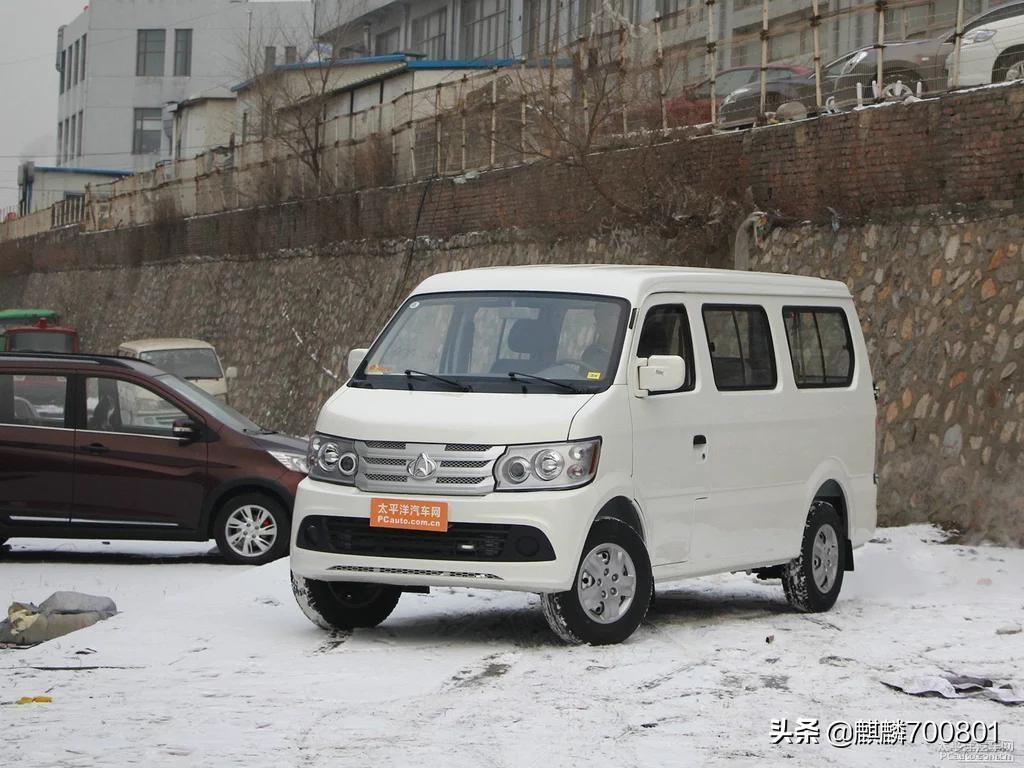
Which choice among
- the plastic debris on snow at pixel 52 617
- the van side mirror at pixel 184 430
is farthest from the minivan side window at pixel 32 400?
the plastic debris on snow at pixel 52 617

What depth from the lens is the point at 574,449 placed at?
8695 mm

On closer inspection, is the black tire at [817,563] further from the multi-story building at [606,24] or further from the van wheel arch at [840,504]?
the multi-story building at [606,24]

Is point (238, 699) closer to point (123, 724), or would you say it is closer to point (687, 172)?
point (123, 724)

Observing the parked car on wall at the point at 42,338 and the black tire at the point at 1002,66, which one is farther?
the parked car on wall at the point at 42,338

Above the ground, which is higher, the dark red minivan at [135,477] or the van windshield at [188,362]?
the van windshield at [188,362]

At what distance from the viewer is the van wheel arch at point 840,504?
1116 centimetres

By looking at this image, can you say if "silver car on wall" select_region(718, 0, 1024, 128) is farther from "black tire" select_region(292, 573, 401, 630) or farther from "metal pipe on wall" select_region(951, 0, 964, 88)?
"black tire" select_region(292, 573, 401, 630)

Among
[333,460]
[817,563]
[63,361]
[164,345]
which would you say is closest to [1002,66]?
[817,563]

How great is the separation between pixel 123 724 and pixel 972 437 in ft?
32.5

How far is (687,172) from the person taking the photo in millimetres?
21000

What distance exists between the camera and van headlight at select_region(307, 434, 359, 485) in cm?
904

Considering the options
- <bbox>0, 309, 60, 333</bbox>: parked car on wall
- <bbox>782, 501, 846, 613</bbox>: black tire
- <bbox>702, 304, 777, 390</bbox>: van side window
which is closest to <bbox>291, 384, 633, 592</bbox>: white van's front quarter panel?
<bbox>702, 304, 777, 390</bbox>: van side window

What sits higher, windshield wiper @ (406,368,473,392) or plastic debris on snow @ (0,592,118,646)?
windshield wiper @ (406,368,473,392)

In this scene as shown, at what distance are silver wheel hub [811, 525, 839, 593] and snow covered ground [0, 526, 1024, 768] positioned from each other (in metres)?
0.21
